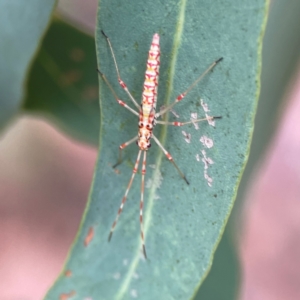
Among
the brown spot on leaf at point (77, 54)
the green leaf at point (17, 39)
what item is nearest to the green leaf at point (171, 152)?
the green leaf at point (17, 39)

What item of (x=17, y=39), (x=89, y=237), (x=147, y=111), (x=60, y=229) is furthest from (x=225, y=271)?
(x=60, y=229)

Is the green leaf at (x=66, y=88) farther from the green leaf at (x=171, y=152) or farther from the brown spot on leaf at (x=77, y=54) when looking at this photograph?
the green leaf at (x=171, y=152)

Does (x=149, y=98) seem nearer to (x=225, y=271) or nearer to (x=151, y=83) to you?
(x=151, y=83)

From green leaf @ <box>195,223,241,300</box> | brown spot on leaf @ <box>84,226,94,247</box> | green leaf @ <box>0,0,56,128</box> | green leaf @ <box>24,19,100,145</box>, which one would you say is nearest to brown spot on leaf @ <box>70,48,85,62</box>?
green leaf @ <box>24,19,100,145</box>

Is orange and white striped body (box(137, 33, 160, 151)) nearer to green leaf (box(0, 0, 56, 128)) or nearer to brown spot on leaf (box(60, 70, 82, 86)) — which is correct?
green leaf (box(0, 0, 56, 128))

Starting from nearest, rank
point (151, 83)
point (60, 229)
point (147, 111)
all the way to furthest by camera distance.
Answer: point (151, 83), point (147, 111), point (60, 229)

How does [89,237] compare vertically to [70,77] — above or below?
below

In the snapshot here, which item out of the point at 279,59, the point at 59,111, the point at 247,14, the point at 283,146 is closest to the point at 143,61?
the point at 247,14
